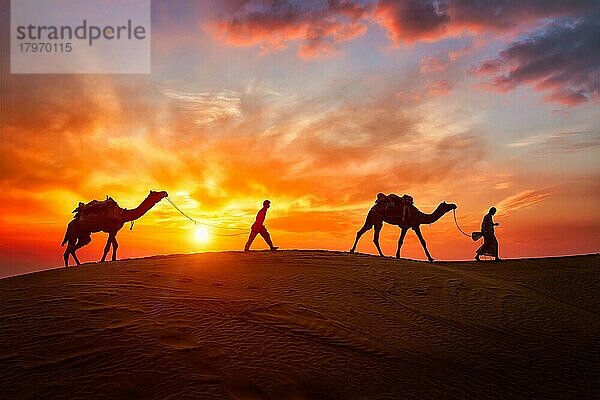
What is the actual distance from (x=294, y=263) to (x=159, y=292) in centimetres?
344

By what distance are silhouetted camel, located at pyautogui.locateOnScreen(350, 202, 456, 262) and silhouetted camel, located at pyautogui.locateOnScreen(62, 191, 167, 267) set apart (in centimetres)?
801

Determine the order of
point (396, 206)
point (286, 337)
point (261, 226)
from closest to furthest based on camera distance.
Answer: point (286, 337)
point (261, 226)
point (396, 206)

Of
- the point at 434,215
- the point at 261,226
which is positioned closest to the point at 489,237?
the point at 434,215

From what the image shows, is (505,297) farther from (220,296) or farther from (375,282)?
(220,296)

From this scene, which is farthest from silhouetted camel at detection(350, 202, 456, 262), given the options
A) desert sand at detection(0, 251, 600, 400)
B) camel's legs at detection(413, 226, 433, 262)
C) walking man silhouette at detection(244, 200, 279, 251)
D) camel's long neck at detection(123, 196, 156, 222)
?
camel's long neck at detection(123, 196, 156, 222)

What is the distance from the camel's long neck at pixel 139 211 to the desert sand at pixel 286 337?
24.2 feet

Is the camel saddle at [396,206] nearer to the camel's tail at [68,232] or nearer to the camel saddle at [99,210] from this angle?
the camel saddle at [99,210]

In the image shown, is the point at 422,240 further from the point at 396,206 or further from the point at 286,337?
the point at 286,337

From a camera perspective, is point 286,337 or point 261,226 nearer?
point 286,337

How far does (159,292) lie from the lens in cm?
656

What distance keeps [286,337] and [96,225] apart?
461 inches

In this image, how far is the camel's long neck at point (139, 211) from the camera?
50.5 ft

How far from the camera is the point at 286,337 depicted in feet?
16.9

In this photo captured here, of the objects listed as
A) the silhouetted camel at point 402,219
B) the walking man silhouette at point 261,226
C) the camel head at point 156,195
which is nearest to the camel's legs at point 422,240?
the silhouetted camel at point 402,219
